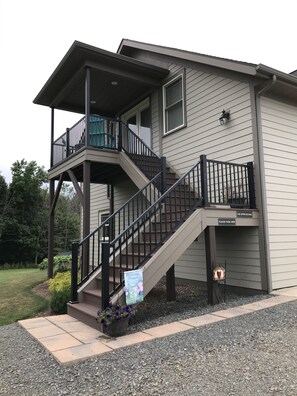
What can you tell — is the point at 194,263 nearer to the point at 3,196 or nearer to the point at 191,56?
the point at 191,56

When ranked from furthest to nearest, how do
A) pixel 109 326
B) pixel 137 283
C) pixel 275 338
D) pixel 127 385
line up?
1. pixel 137 283
2. pixel 109 326
3. pixel 275 338
4. pixel 127 385

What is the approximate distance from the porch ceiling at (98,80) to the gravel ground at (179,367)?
6122mm

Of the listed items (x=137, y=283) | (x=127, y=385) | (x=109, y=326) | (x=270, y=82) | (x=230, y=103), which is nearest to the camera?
(x=127, y=385)

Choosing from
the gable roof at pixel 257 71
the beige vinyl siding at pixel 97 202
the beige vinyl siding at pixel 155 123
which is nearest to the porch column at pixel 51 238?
the beige vinyl siding at pixel 97 202

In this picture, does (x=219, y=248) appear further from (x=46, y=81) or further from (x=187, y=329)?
(x=46, y=81)

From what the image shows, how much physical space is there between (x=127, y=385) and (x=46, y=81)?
27.2 feet

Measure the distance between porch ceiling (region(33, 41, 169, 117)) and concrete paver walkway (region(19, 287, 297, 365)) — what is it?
569 centimetres

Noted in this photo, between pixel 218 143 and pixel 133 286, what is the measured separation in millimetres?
4035

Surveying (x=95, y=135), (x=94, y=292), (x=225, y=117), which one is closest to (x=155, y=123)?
(x=95, y=135)

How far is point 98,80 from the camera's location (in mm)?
8773

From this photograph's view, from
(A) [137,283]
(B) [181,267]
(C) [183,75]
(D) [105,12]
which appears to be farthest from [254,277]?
(D) [105,12]

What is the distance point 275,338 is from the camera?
3770mm

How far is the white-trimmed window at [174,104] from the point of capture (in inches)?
334

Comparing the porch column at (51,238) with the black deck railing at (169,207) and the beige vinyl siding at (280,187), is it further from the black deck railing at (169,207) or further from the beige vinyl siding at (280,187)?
the beige vinyl siding at (280,187)
